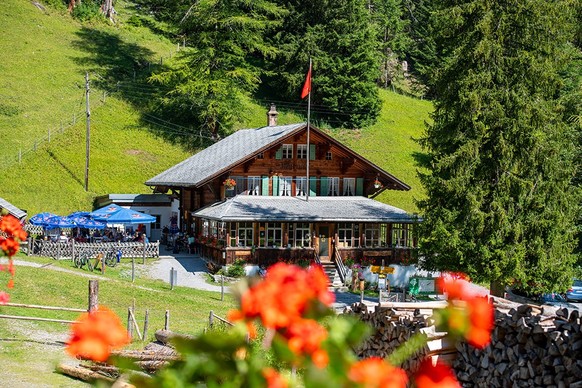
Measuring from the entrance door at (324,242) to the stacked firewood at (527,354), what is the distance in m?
27.2

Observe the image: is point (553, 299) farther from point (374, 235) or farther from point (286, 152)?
point (286, 152)

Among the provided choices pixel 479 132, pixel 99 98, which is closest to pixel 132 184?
pixel 99 98

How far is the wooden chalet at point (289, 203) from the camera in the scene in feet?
126

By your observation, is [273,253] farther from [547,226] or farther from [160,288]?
[547,226]

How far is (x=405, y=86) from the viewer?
8850cm

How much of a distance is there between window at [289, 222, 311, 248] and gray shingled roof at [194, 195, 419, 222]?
81 cm

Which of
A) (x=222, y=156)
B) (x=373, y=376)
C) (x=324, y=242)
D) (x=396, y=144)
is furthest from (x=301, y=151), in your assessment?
(x=373, y=376)

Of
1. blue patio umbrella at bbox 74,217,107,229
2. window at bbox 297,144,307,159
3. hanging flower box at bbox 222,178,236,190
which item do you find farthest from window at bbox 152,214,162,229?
window at bbox 297,144,307,159

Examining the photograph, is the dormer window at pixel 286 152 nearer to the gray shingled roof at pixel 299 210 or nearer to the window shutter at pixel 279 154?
the window shutter at pixel 279 154

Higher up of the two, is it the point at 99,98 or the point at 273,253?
the point at 99,98

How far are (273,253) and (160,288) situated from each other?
883cm

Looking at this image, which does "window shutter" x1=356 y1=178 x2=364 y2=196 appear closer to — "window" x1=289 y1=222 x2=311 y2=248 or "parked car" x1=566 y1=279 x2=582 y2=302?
"window" x1=289 y1=222 x2=311 y2=248

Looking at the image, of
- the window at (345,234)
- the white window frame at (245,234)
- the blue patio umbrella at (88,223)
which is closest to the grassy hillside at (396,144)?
the window at (345,234)

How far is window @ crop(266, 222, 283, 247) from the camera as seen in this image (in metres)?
38.9
